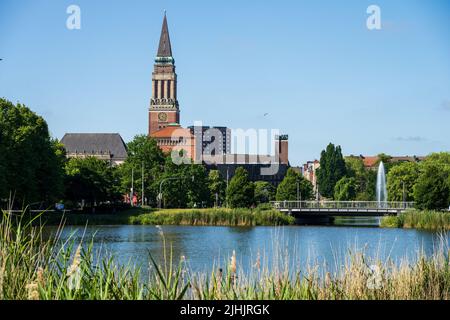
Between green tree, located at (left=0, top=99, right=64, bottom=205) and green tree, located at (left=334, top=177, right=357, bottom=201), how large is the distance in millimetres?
66702

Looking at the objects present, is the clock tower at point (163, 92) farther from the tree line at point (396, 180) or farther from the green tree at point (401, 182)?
the green tree at point (401, 182)

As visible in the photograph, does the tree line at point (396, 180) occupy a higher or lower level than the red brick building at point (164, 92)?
lower

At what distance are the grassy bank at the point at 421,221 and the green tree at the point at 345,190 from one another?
57044 mm

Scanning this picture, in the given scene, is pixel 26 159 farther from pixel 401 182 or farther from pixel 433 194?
pixel 401 182

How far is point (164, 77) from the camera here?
604 ft

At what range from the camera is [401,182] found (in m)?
92.1

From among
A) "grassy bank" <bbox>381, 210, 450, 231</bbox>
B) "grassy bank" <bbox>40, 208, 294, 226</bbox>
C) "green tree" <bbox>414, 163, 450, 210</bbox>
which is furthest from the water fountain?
"grassy bank" <bbox>40, 208, 294, 226</bbox>

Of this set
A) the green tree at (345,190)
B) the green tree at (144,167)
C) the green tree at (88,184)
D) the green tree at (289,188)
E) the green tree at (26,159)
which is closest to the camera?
the green tree at (26,159)

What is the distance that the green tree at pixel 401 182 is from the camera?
302 feet

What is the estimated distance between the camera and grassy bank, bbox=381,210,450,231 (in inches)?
2200

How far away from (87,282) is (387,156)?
139 metres

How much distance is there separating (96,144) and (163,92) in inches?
1058

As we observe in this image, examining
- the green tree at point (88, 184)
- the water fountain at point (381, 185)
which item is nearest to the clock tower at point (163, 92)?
the water fountain at point (381, 185)

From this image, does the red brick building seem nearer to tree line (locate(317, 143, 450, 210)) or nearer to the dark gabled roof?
the dark gabled roof
